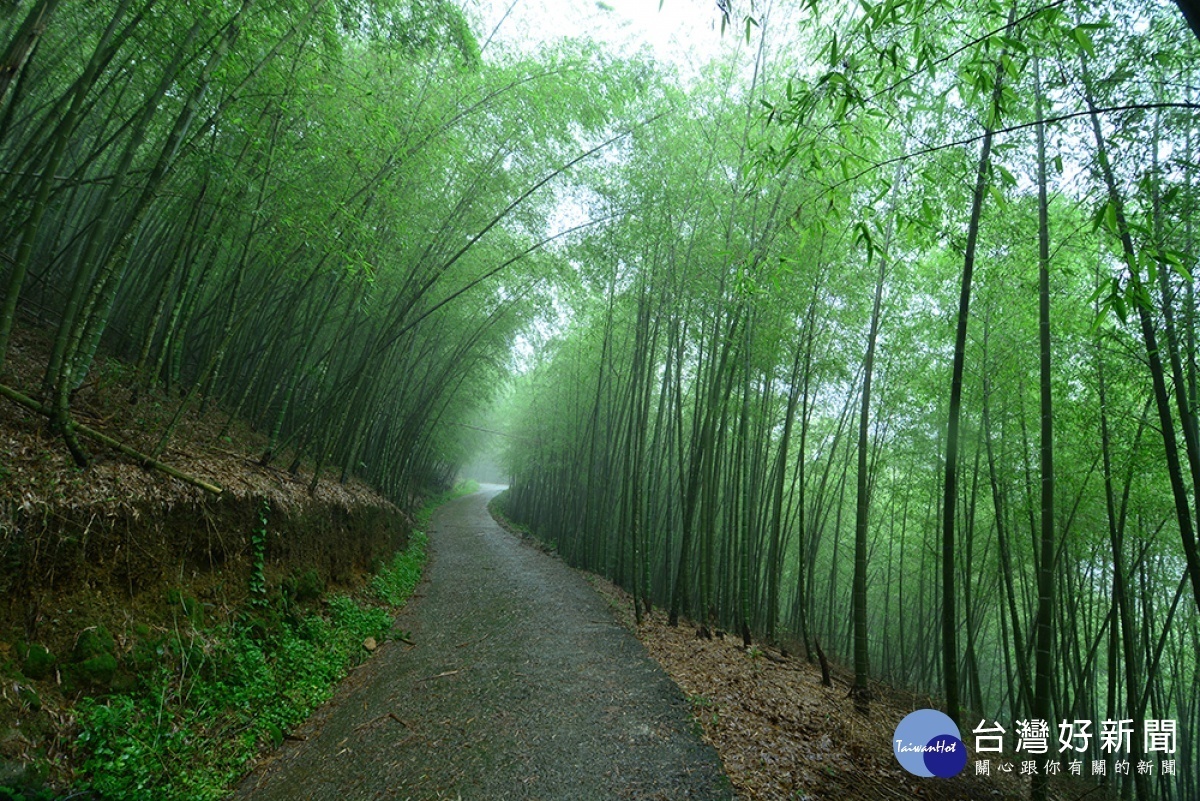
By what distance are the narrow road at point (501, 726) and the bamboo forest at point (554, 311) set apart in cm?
5

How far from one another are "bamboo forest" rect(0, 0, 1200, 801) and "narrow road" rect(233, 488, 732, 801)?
0.05m

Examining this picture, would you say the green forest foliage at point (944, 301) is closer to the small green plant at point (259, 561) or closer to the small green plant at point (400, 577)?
the small green plant at point (400, 577)

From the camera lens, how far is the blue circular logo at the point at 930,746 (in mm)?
2555

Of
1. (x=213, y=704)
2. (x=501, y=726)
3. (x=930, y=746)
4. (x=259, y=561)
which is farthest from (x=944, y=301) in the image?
(x=213, y=704)

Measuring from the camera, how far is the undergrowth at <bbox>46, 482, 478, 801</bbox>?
2.00 meters

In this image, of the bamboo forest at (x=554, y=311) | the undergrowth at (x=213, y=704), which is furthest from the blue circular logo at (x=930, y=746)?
the undergrowth at (x=213, y=704)

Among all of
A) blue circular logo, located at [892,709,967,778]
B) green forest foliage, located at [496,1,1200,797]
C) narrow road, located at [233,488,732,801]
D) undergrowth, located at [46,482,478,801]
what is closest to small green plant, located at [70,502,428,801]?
undergrowth, located at [46,482,478,801]

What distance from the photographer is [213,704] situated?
2.53 m

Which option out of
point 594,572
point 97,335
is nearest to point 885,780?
point 97,335

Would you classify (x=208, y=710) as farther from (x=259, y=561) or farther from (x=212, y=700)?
(x=259, y=561)

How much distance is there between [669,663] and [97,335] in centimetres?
415

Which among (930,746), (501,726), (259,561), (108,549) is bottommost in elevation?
(501,726)

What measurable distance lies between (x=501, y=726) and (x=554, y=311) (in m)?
5.35

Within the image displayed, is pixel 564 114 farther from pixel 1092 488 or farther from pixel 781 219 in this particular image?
pixel 1092 488
